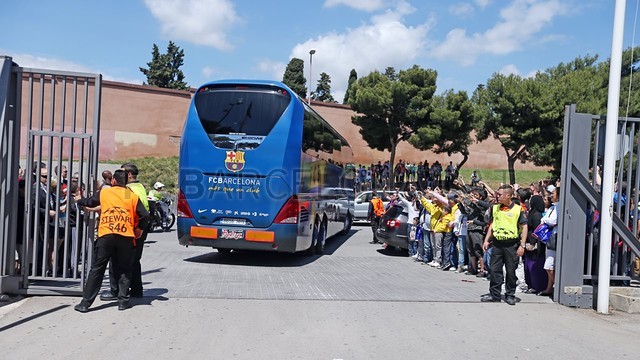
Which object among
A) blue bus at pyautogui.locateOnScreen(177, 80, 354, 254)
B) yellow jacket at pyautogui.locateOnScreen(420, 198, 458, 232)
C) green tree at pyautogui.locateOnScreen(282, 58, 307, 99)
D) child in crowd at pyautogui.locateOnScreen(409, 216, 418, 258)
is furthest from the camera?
green tree at pyautogui.locateOnScreen(282, 58, 307, 99)

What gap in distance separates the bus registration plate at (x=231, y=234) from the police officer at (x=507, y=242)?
514 centimetres

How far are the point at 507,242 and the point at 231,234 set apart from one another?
566cm

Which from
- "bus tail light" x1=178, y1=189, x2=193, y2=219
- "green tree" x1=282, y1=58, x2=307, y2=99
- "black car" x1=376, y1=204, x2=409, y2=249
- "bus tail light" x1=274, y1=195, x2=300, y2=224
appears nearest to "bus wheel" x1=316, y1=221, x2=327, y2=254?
"black car" x1=376, y1=204, x2=409, y2=249

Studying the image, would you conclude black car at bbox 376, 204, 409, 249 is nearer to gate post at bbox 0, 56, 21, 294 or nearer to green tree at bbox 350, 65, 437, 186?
gate post at bbox 0, 56, 21, 294

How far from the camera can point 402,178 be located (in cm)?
3328

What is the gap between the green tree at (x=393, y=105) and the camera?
33969 millimetres

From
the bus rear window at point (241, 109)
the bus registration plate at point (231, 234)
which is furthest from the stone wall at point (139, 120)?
the bus registration plate at point (231, 234)

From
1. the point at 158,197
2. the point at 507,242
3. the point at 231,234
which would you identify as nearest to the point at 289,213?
the point at 231,234

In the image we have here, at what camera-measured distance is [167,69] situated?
6688cm

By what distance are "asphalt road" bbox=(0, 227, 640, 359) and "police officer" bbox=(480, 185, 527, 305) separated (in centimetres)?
24

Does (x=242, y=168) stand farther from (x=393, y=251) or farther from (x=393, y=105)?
(x=393, y=105)

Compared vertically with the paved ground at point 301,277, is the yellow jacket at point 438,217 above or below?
above

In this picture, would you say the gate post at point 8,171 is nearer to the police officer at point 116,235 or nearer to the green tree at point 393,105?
the police officer at point 116,235

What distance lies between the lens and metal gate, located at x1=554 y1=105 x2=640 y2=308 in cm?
784
